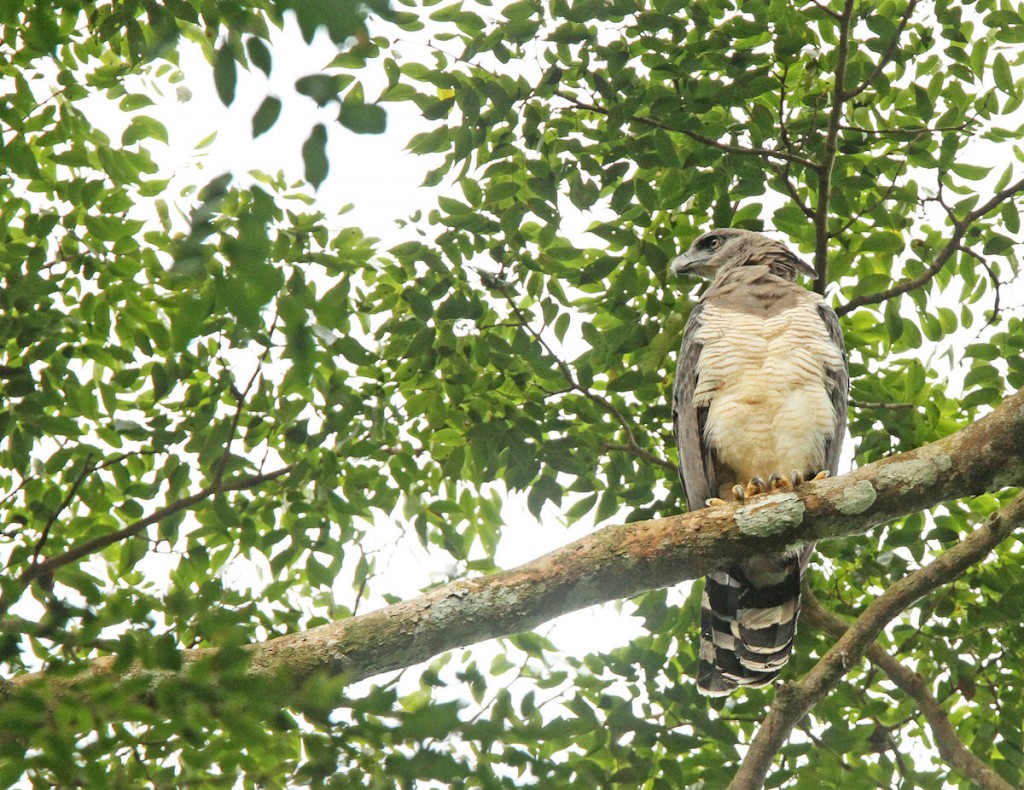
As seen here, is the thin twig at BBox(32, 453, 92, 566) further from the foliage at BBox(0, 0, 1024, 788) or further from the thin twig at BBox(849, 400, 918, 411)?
the thin twig at BBox(849, 400, 918, 411)

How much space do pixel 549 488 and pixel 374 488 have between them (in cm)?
96

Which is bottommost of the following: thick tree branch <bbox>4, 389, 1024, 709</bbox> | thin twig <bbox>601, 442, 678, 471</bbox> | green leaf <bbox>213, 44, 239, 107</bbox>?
thick tree branch <bbox>4, 389, 1024, 709</bbox>

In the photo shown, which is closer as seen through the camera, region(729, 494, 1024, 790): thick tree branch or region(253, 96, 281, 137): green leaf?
region(253, 96, 281, 137): green leaf

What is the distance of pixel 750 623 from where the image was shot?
4.50 metres

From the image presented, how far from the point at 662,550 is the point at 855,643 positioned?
1.32 m

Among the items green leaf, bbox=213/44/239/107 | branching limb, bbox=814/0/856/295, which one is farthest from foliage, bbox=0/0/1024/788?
green leaf, bbox=213/44/239/107

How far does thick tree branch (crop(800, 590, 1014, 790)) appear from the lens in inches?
176

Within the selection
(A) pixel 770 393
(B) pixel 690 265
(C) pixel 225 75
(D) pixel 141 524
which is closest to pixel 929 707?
(A) pixel 770 393

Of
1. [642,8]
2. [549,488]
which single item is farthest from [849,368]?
[642,8]

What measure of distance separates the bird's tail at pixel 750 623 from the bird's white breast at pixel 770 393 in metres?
0.61

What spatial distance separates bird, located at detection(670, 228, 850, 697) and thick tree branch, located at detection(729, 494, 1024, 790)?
11.1 inches

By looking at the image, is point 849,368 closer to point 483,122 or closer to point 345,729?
point 483,122

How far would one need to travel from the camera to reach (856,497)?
355 cm

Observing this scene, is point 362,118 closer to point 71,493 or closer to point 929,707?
point 71,493
